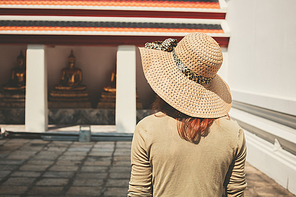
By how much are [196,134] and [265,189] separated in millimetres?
2929

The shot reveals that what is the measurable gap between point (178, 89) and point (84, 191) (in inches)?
109

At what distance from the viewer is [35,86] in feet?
20.9

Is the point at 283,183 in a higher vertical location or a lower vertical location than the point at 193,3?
lower

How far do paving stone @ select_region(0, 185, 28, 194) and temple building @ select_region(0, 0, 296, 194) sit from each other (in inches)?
121

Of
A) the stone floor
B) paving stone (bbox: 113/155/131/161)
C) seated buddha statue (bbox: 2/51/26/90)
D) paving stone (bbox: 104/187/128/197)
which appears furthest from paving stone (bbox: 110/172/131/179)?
seated buddha statue (bbox: 2/51/26/90)

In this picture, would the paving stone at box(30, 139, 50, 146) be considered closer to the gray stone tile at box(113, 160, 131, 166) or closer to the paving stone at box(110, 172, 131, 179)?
the gray stone tile at box(113, 160, 131, 166)

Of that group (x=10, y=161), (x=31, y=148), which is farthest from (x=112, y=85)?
(x=10, y=161)

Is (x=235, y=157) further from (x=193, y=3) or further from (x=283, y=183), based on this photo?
(x=193, y=3)

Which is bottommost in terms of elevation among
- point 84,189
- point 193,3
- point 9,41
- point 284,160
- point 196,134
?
point 84,189

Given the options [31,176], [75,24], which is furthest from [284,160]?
[75,24]

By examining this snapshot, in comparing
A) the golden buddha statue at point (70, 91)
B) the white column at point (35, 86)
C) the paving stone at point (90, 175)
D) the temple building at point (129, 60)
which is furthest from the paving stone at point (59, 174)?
the golden buddha statue at point (70, 91)

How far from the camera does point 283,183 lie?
358 cm

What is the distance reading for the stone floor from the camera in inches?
137

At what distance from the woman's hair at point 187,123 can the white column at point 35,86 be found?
5.75 m
